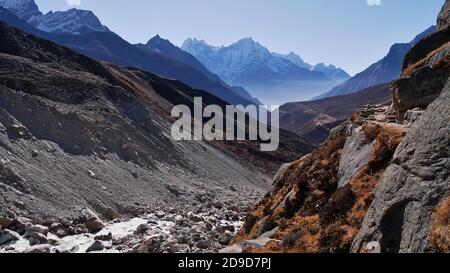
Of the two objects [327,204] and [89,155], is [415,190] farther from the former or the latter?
[89,155]

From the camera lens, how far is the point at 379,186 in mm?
13953

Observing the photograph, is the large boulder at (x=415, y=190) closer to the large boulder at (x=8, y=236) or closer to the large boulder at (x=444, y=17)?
the large boulder at (x=444, y=17)

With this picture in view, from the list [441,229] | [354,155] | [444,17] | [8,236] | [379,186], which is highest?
[444,17]

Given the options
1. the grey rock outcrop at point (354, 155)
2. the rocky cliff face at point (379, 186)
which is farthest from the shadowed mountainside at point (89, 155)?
the grey rock outcrop at point (354, 155)

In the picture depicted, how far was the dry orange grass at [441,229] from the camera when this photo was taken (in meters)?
9.78

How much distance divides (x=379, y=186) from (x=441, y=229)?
393 centimetres

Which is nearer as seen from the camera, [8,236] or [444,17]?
[8,236]

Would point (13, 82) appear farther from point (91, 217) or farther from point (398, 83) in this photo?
point (398, 83)

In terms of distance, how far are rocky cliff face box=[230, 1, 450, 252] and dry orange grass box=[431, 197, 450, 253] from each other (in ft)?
0.07

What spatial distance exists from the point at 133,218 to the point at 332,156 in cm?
1729

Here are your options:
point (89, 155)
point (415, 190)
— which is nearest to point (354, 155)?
point (415, 190)

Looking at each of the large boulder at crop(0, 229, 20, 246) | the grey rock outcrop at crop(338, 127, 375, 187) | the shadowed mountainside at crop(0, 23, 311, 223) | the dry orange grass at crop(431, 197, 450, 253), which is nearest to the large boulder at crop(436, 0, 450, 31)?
the grey rock outcrop at crop(338, 127, 375, 187)
